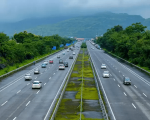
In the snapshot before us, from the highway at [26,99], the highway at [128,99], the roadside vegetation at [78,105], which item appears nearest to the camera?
the roadside vegetation at [78,105]

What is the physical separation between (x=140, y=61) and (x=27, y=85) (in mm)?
45784

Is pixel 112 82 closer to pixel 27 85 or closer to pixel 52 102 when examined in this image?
pixel 27 85

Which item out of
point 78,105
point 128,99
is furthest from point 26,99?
point 128,99

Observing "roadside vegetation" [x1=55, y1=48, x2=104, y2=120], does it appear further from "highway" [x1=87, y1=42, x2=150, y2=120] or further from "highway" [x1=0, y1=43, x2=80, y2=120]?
"highway" [x1=87, y1=42, x2=150, y2=120]

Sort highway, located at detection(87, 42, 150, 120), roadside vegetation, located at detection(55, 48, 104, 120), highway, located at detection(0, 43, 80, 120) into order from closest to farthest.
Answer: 1. roadside vegetation, located at detection(55, 48, 104, 120)
2. highway, located at detection(0, 43, 80, 120)
3. highway, located at detection(87, 42, 150, 120)

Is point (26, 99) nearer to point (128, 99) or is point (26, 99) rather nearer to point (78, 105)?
point (78, 105)

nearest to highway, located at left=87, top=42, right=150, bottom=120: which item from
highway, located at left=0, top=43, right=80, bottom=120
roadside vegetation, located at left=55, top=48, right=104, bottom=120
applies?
roadside vegetation, located at left=55, top=48, right=104, bottom=120

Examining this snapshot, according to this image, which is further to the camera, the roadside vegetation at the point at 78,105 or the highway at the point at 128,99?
the highway at the point at 128,99

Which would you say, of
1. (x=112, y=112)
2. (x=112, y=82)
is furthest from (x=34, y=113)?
(x=112, y=82)

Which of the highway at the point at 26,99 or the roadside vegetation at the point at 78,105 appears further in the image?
the highway at the point at 26,99

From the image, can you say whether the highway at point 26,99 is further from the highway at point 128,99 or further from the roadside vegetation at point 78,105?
the highway at point 128,99

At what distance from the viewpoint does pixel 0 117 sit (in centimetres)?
2902

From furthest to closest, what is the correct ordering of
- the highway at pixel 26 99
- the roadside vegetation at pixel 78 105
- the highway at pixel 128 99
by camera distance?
the highway at pixel 128 99, the highway at pixel 26 99, the roadside vegetation at pixel 78 105

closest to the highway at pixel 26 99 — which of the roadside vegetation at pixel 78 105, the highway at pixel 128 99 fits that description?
the roadside vegetation at pixel 78 105
